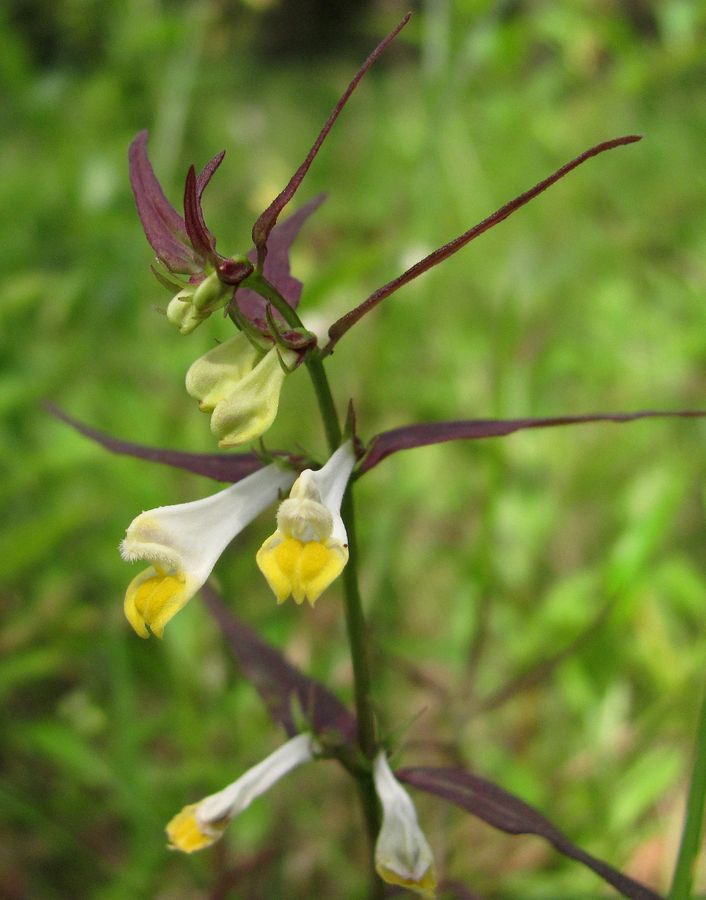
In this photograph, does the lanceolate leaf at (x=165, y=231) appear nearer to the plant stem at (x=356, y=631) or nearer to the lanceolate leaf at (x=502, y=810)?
the plant stem at (x=356, y=631)

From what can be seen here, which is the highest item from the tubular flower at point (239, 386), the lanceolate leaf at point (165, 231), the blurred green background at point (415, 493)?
the lanceolate leaf at point (165, 231)

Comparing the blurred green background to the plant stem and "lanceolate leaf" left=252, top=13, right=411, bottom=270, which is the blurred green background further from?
"lanceolate leaf" left=252, top=13, right=411, bottom=270

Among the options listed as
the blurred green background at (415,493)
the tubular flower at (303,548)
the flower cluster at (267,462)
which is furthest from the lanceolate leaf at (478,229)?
the blurred green background at (415,493)

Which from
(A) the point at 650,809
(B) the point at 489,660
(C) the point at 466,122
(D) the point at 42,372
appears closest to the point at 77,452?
(D) the point at 42,372

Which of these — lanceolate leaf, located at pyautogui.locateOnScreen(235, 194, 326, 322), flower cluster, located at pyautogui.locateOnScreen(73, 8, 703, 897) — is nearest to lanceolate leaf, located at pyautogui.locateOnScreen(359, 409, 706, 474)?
flower cluster, located at pyautogui.locateOnScreen(73, 8, 703, 897)

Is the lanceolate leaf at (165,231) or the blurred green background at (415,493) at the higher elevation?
the lanceolate leaf at (165,231)

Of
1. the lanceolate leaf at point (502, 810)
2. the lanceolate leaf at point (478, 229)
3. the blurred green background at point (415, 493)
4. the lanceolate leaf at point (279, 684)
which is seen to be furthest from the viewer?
the blurred green background at point (415, 493)

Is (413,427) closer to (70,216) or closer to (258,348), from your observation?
(258,348)

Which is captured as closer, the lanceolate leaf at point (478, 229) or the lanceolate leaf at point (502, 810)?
the lanceolate leaf at point (478, 229)
